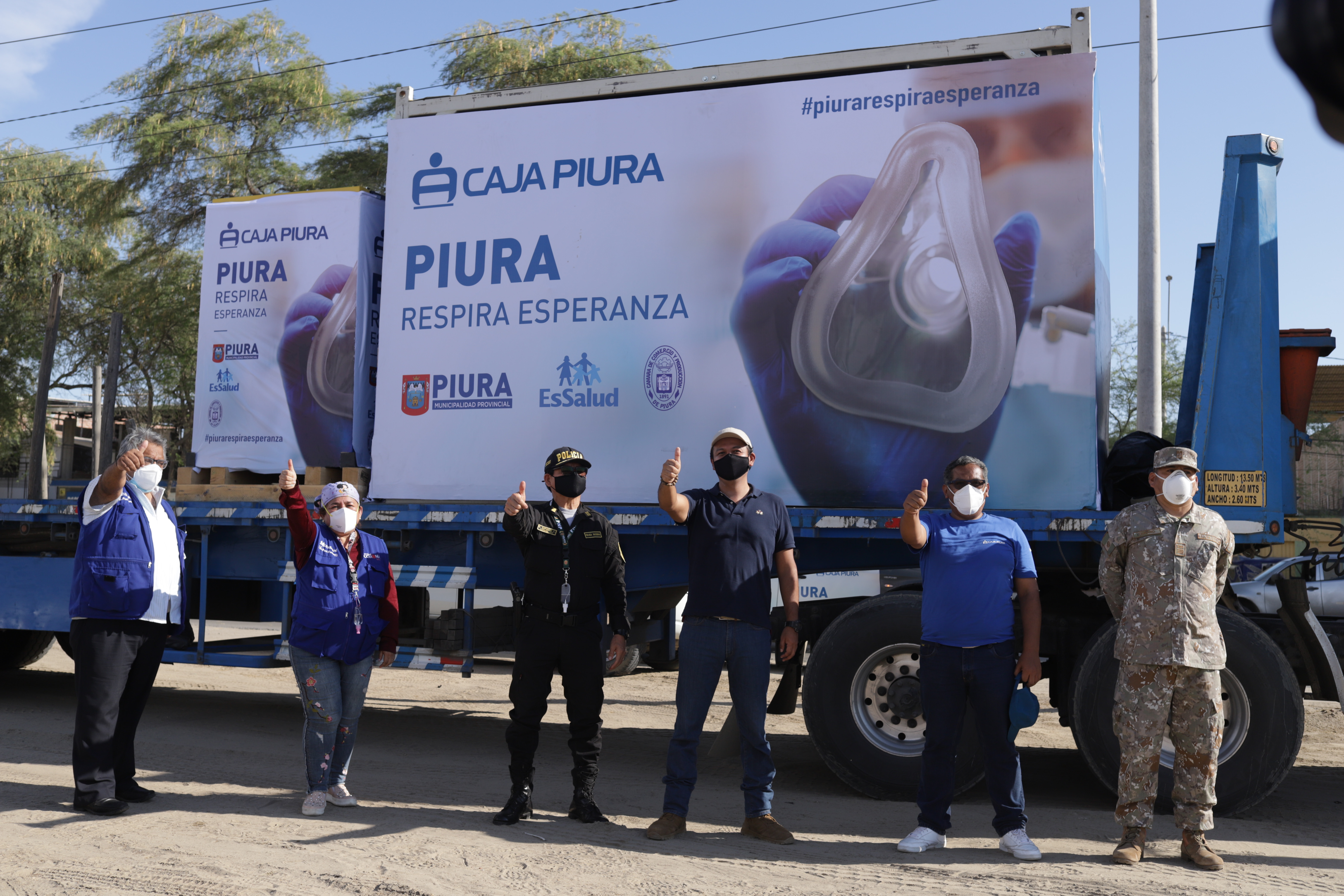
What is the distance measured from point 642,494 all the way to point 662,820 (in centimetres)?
216

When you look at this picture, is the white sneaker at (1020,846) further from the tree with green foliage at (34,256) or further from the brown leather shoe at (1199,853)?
the tree with green foliage at (34,256)

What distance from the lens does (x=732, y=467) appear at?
5383mm

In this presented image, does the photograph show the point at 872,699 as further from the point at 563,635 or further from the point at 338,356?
the point at 338,356

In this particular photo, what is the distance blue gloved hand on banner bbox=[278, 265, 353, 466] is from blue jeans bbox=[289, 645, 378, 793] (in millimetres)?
2240

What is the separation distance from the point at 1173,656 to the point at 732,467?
217 cm

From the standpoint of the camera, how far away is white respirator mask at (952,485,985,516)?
5273 millimetres

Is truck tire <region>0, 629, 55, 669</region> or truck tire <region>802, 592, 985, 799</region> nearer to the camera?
truck tire <region>802, 592, 985, 799</region>

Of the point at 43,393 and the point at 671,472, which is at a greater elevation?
the point at 43,393

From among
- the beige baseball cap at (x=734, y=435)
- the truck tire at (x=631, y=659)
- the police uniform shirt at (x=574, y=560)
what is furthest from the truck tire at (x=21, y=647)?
the beige baseball cap at (x=734, y=435)

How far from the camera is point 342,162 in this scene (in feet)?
68.4

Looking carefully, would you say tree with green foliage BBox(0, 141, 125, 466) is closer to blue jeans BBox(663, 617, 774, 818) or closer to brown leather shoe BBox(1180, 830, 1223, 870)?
blue jeans BBox(663, 617, 774, 818)

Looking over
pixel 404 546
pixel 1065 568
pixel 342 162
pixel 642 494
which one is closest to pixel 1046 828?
pixel 1065 568

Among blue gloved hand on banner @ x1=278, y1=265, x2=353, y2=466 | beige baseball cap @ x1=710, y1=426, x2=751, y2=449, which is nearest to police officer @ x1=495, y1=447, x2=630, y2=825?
beige baseball cap @ x1=710, y1=426, x2=751, y2=449

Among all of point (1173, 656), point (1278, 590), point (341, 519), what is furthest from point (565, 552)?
point (1278, 590)
